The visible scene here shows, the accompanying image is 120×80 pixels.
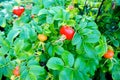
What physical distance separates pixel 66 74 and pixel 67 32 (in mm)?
151

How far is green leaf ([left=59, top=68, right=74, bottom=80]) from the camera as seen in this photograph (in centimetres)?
100

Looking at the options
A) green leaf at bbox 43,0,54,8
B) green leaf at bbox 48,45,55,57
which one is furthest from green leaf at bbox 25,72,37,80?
green leaf at bbox 43,0,54,8

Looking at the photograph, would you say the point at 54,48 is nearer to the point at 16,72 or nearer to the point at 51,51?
the point at 51,51

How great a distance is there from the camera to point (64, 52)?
42.6 inches

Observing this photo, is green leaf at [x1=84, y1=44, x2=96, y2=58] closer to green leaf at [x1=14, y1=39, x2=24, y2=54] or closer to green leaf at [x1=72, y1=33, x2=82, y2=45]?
green leaf at [x1=72, y1=33, x2=82, y2=45]

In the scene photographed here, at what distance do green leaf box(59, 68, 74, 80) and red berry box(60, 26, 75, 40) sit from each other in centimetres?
13

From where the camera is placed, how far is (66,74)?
1.01 meters

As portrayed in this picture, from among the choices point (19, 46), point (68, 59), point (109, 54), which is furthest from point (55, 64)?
point (109, 54)

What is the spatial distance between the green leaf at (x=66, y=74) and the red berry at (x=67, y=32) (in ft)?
0.43

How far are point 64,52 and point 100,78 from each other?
0.40m

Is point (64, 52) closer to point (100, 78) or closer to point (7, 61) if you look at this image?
point (7, 61)

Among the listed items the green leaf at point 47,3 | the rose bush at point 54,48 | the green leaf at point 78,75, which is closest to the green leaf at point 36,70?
the rose bush at point 54,48

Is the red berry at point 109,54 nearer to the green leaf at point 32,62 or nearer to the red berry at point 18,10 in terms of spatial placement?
the green leaf at point 32,62

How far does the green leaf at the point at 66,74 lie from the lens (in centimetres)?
100
